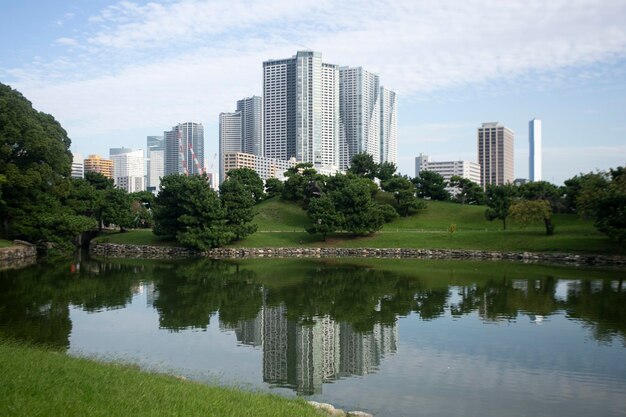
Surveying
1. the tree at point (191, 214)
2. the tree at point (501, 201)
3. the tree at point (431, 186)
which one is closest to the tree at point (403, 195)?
the tree at point (431, 186)

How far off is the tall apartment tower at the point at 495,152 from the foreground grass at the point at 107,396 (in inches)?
6792

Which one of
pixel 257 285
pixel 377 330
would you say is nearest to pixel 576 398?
pixel 377 330

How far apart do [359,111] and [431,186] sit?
89.2m

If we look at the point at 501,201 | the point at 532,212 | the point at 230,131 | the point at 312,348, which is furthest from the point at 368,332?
the point at 230,131

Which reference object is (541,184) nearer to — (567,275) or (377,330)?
(567,275)

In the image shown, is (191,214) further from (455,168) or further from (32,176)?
(455,168)

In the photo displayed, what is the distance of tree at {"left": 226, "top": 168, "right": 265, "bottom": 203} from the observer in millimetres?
76531

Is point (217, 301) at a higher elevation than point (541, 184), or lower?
lower

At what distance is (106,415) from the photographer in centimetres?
799

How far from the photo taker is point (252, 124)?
600 feet

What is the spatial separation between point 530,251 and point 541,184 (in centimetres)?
1824

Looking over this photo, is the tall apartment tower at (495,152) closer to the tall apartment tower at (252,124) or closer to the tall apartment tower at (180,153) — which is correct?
the tall apartment tower at (252,124)

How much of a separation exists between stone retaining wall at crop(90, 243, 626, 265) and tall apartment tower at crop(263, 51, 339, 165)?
91.9 m

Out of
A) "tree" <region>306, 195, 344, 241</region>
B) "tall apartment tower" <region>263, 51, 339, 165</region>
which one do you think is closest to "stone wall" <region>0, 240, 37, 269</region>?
"tree" <region>306, 195, 344, 241</region>
